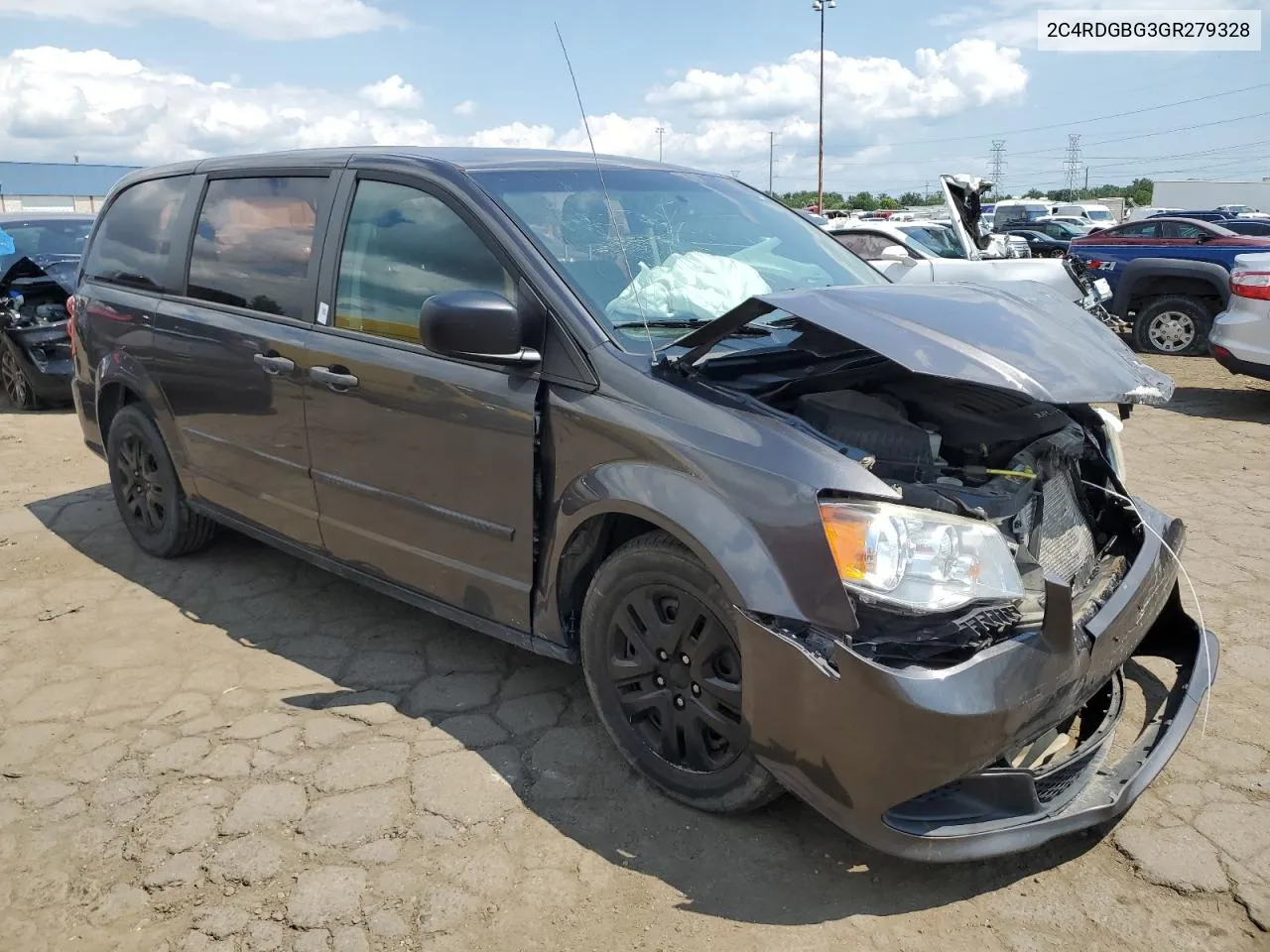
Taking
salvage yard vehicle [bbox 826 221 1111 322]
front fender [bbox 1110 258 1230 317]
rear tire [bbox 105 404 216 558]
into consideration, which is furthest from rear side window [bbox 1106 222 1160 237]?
rear tire [bbox 105 404 216 558]

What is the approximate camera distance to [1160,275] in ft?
35.5

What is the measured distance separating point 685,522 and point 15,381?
8.63m

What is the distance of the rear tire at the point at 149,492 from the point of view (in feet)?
14.9

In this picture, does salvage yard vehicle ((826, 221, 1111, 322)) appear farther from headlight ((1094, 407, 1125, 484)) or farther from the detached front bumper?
the detached front bumper

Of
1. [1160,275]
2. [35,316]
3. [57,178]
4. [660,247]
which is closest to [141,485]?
[660,247]

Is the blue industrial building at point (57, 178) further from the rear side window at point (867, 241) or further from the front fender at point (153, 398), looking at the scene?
the front fender at point (153, 398)

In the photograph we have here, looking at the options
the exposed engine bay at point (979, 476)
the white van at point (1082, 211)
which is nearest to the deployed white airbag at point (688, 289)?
the exposed engine bay at point (979, 476)

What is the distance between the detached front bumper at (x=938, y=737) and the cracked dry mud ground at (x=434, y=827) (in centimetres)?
25

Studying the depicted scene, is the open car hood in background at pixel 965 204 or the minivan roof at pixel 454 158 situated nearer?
the minivan roof at pixel 454 158

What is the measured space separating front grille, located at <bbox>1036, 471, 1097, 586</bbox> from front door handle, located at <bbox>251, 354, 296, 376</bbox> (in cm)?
259

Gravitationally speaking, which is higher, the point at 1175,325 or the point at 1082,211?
the point at 1082,211

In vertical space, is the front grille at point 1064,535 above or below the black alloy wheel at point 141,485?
above

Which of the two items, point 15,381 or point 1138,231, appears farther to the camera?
point 1138,231

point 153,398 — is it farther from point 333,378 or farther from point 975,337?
point 975,337
